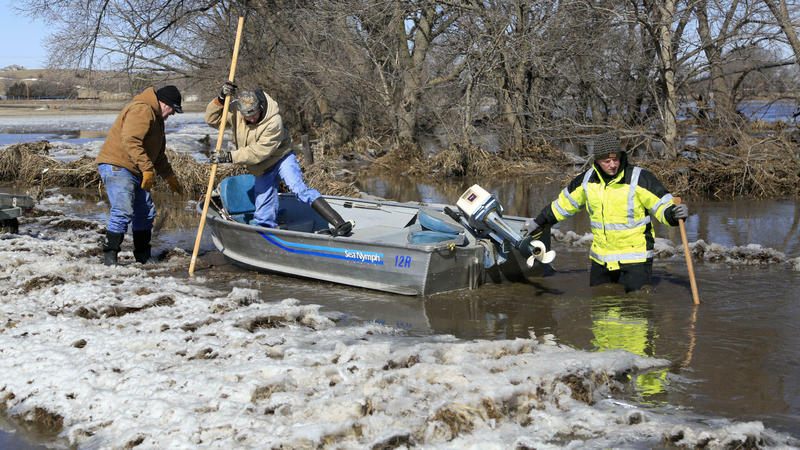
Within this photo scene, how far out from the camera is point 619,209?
6.72 meters

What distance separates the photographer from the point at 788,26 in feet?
44.2

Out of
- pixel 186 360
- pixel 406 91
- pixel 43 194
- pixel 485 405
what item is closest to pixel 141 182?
pixel 186 360

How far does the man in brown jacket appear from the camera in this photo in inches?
314

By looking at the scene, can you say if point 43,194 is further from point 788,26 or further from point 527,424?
point 788,26

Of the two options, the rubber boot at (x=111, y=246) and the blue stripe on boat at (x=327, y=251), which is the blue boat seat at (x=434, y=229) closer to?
the blue stripe on boat at (x=327, y=251)

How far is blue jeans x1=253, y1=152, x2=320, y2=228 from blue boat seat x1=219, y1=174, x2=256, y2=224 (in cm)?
68

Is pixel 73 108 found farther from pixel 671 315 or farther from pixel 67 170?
pixel 671 315

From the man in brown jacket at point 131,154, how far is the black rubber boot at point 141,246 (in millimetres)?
462

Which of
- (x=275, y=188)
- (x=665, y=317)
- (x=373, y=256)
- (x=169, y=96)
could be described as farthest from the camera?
(x=275, y=188)

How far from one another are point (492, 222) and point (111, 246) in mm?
4150

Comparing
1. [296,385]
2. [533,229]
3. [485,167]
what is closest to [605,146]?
[533,229]

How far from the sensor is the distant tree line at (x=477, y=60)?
1454 cm

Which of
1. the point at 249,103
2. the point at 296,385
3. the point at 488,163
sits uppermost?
the point at 249,103

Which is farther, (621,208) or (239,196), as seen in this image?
(239,196)
